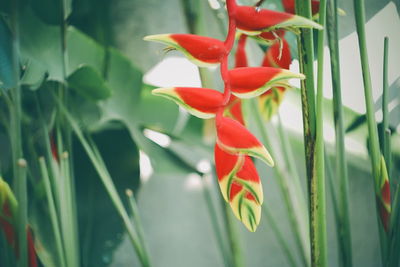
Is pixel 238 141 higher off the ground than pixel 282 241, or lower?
higher

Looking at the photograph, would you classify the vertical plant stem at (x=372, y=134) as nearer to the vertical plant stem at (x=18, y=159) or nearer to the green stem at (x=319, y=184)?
the green stem at (x=319, y=184)

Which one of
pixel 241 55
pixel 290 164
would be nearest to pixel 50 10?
pixel 241 55

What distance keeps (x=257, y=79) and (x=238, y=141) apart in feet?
0.15

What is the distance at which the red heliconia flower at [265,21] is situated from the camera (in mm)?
281

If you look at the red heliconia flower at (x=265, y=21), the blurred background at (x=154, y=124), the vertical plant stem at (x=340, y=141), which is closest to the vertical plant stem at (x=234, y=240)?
the blurred background at (x=154, y=124)

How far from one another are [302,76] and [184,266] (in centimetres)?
38

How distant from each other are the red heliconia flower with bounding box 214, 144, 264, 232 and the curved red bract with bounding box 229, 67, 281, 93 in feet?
0.15

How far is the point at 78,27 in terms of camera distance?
1.81ft

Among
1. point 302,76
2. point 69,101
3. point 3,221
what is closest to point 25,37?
point 69,101

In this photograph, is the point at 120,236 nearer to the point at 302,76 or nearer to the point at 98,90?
the point at 98,90

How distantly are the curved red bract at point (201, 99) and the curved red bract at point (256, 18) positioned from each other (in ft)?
0.18

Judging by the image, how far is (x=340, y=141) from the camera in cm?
38

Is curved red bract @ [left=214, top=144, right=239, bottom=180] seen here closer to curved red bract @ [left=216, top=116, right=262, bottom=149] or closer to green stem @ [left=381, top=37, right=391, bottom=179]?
curved red bract @ [left=216, top=116, right=262, bottom=149]

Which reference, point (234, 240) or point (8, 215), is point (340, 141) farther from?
point (8, 215)
